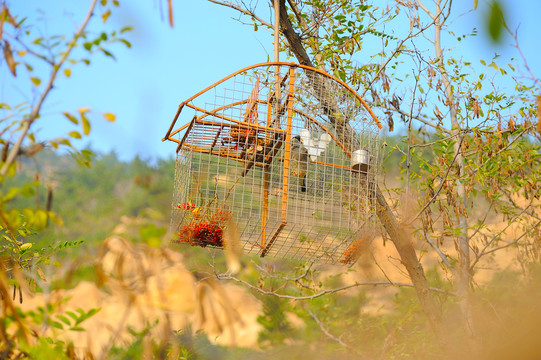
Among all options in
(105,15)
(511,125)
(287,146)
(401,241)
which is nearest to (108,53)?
(105,15)

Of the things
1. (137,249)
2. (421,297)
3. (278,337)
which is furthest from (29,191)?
(278,337)

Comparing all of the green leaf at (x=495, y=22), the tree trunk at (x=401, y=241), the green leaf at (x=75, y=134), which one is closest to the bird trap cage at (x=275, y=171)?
the tree trunk at (x=401, y=241)

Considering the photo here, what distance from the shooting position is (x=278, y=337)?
443 inches

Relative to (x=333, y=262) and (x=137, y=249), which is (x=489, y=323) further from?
(x=137, y=249)

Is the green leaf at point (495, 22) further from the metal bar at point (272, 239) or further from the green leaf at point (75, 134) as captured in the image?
the metal bar at point (272, 239)

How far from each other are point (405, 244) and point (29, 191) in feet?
11.3

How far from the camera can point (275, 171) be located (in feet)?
9.64

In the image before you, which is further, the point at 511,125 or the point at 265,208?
the point at 511,125

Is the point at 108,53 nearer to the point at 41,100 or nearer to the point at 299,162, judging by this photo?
the point at 41,100

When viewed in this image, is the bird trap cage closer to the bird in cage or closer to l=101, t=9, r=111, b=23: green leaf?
the bird in cage

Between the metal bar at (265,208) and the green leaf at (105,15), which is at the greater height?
the green leaf at (105,15)

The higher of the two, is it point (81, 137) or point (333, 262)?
point (81, 137)

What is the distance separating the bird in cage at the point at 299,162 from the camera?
280cm

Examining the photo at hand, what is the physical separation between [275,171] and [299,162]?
0.64ft
